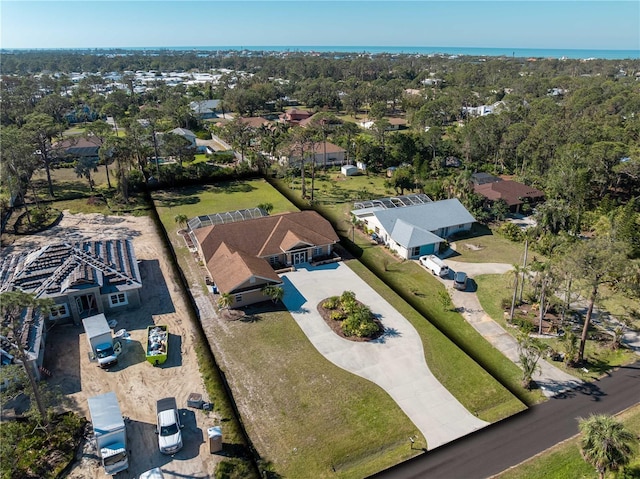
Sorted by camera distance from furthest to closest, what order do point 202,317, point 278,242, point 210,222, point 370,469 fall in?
point 210,222 → point 278,242 → point 202,317 → point 370,469

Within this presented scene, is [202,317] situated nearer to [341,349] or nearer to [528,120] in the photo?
[341,349]

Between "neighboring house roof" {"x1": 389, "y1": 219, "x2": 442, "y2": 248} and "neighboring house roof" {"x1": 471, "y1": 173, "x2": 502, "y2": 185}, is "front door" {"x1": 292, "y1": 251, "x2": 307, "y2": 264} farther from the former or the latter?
"neighboring house roof" {"x1": 471, "y1": 173, "x2": 502, "y2": 185}

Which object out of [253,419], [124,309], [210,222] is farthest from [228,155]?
[253,419]

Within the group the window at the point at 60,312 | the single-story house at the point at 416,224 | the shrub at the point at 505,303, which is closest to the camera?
the window at the point at 60,312

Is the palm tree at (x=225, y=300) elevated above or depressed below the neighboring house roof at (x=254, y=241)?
below

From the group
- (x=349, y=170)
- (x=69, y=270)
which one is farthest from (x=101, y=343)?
(x=349, y=170)

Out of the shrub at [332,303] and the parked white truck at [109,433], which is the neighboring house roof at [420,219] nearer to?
the shrub at [332,303]

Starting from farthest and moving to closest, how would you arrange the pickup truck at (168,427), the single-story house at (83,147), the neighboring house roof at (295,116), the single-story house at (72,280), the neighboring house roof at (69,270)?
1. the neighboring house roof at (295,116)
2. the single-story house at (83,147)
3. the neighboring house roof at (69,270)
4. the single-story house at (72,280)
5. the pickup truck at (168,427)

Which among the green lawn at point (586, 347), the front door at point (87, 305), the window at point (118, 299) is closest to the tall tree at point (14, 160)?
the front door at point (87, 305)
